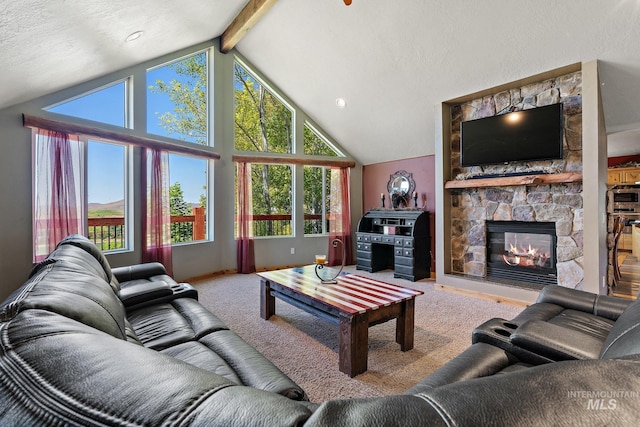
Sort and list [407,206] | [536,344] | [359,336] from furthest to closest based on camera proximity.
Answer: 1. [407,206]
2. [359,336]
3. [536,344]

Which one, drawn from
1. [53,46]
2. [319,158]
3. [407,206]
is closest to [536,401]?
[53,46]

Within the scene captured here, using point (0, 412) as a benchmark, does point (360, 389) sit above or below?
below

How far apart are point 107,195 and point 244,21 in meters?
3.00

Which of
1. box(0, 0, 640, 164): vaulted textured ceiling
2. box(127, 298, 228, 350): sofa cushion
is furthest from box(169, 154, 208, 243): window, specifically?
box(127, 298, 228, 350): sofa cushion

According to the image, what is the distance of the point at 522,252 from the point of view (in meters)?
3.98

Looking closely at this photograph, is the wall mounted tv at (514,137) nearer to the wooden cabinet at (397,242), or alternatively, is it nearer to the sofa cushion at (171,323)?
the wooden cabinet at (397,242)

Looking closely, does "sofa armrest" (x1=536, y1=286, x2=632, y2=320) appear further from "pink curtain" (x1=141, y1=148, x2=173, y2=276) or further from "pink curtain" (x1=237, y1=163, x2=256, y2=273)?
"pink curtain" (x1=141, y1=148, x2=173, y2=276)

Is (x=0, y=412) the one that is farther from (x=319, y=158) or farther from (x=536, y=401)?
(x=319, y=158)

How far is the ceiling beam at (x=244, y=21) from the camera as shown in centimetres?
381

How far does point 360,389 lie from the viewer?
193cm

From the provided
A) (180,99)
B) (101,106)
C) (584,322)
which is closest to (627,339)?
(584,322)

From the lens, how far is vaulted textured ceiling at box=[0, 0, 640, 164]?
257 cm

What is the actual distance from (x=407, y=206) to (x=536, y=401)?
5.26 metres

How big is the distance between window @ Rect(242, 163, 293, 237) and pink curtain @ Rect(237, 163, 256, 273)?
0.24 m
